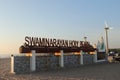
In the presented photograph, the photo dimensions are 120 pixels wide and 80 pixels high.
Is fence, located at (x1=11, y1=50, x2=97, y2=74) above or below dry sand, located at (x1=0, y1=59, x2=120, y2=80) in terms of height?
above

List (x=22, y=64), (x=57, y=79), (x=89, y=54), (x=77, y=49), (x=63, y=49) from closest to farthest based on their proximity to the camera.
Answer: (x=57, y=79), (x=22, y=64), (x=63, y=49), (x=77, y=49), (x=89, y=54)

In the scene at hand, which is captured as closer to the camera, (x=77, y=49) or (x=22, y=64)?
(x=22, y=64)

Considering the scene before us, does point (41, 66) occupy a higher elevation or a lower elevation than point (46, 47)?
lower

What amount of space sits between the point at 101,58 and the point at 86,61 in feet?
26.5

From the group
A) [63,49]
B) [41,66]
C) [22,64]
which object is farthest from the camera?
[63,49]

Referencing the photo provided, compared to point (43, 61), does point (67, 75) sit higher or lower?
lower

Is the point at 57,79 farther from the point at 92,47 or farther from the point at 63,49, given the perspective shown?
the point at 92,47

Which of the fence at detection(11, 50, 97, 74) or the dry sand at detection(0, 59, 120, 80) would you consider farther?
the fence at detection(11, 50, 97, 74)

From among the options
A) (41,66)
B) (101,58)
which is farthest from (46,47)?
(101,58)

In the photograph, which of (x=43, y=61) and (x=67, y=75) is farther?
(x=43, y=61)

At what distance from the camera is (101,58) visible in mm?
48188

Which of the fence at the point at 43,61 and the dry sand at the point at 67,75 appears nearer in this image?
the dry sand at the point at 67,75

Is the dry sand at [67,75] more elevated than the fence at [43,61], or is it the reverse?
the fence at [43,61]

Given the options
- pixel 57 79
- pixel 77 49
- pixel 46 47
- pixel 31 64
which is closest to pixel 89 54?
pixel 77 49
